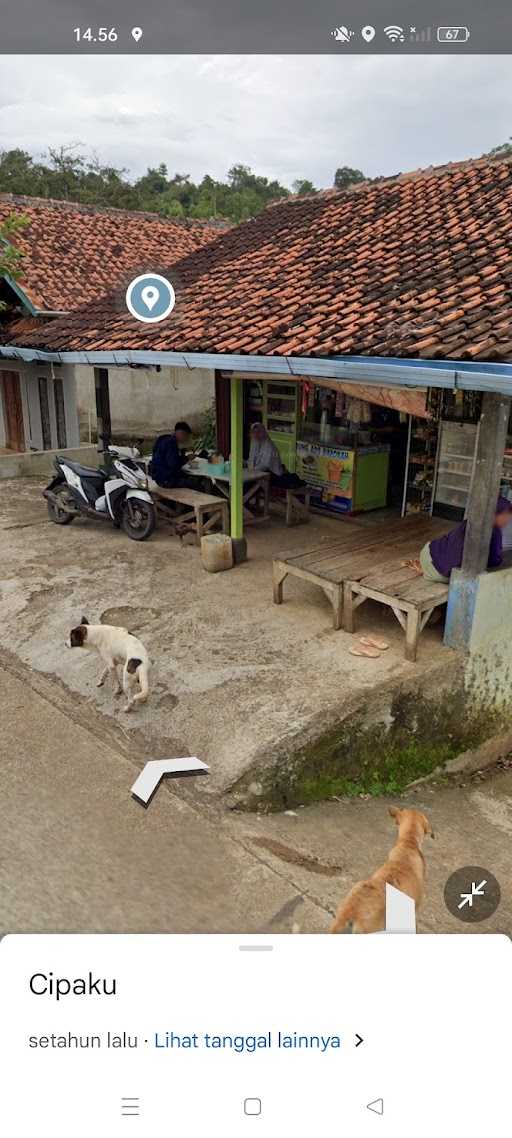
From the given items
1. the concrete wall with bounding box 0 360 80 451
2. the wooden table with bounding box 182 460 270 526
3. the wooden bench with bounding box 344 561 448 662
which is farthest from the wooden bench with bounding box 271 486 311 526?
the concrete wall with bounding box 0 360 80 451

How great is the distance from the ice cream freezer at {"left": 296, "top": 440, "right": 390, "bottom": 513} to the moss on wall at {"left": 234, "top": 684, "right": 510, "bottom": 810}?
3.13 metres

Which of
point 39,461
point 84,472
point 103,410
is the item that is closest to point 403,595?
point 84,472

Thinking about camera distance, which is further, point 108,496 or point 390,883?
point 108,496

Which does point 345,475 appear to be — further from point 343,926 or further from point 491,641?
point 343,926

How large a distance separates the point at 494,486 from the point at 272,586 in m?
1.94

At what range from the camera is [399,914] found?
144cm

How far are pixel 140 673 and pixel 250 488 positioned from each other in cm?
365

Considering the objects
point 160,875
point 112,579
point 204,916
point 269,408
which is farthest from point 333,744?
point 269,408

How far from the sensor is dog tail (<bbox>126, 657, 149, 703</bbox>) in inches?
156

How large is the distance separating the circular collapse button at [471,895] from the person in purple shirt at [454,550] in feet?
9.43

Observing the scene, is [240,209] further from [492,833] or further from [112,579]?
[492,833]

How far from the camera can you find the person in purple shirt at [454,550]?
171 inches
